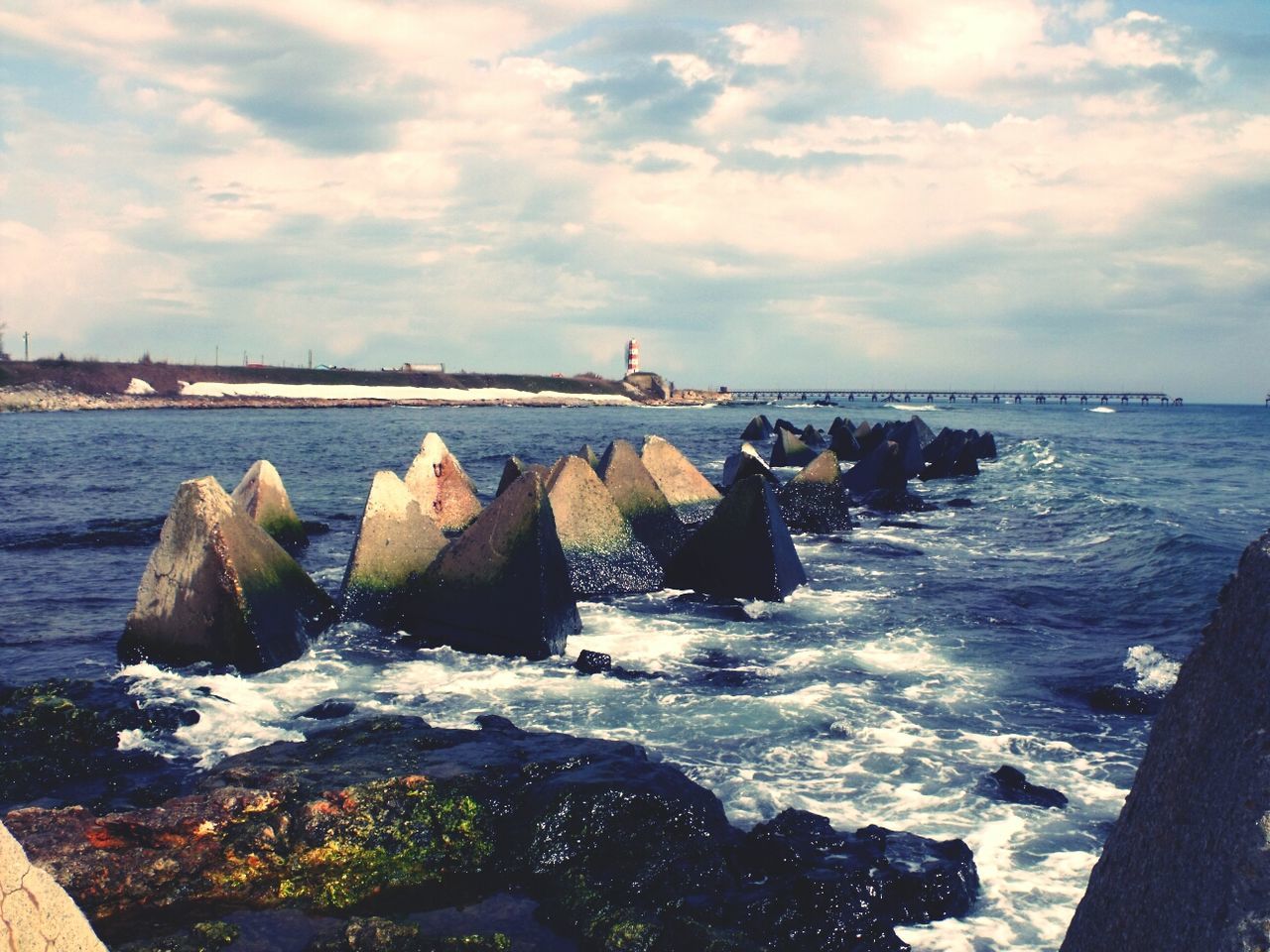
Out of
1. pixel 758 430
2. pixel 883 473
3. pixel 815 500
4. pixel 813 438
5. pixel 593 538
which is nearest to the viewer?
pixel 593 538

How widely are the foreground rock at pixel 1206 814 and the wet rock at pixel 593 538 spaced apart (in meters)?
11.1

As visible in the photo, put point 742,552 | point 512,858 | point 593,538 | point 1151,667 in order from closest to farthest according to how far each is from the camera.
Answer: point 512,858
point 1151,667
point 742,552
point 593,538

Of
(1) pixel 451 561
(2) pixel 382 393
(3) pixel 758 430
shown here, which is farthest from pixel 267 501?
(2) pixel 382 393

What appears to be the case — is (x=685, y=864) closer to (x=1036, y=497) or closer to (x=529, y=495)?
(x=529, y=495)

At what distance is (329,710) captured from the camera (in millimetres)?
9234

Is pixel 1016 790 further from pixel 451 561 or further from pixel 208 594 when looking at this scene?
pixel 208 594

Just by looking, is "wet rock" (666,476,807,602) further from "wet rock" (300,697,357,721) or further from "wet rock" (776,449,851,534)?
"wet rock" (300,697,357,721)

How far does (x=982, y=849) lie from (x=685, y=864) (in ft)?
6.90

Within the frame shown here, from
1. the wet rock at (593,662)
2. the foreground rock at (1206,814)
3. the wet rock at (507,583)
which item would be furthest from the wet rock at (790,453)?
the foreground rock at (1206,814)

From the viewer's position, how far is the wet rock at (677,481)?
18641 millimetres

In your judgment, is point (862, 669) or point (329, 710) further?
point (862, 669)

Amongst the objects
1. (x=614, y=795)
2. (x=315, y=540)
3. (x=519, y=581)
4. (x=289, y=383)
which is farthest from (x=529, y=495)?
(x=289, y=383)

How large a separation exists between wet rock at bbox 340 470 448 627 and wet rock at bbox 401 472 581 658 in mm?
909

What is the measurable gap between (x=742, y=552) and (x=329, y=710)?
271 inches
